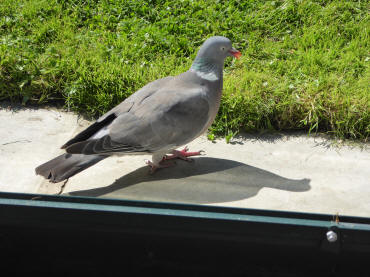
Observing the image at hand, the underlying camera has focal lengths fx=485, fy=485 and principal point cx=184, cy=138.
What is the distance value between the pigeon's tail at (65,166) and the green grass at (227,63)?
A: 40.9 inches

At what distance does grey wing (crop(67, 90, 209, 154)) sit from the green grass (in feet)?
2.23

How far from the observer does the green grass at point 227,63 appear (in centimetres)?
396

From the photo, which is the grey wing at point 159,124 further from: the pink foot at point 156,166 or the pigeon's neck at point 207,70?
the pink foot at point 156,166

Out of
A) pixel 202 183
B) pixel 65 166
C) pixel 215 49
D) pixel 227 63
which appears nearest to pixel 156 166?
pixel 202 183

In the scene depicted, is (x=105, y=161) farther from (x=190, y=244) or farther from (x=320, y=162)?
(x=190, y=244)

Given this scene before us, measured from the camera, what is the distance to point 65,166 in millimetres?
3051

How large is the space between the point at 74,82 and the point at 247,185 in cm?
182

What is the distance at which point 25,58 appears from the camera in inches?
173

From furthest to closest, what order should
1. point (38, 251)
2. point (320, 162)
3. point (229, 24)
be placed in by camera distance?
point (229, 24)
point (320, 162)
point (38, 251)

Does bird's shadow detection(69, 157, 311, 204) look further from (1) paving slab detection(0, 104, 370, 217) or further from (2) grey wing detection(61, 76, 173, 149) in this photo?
(2) grey wing detection(61, 76, 173, 149)

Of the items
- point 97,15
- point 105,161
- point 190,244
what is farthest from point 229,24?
point 190,244

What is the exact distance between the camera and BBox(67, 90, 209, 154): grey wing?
3.13 metres

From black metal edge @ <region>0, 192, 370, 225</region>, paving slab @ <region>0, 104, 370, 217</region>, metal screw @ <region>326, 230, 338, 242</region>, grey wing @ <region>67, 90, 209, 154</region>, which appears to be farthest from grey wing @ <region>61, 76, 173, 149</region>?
metal screw @ <region>326, 230, 338, 242</region>

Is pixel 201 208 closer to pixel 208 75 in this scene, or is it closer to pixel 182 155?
pixel 208 75
